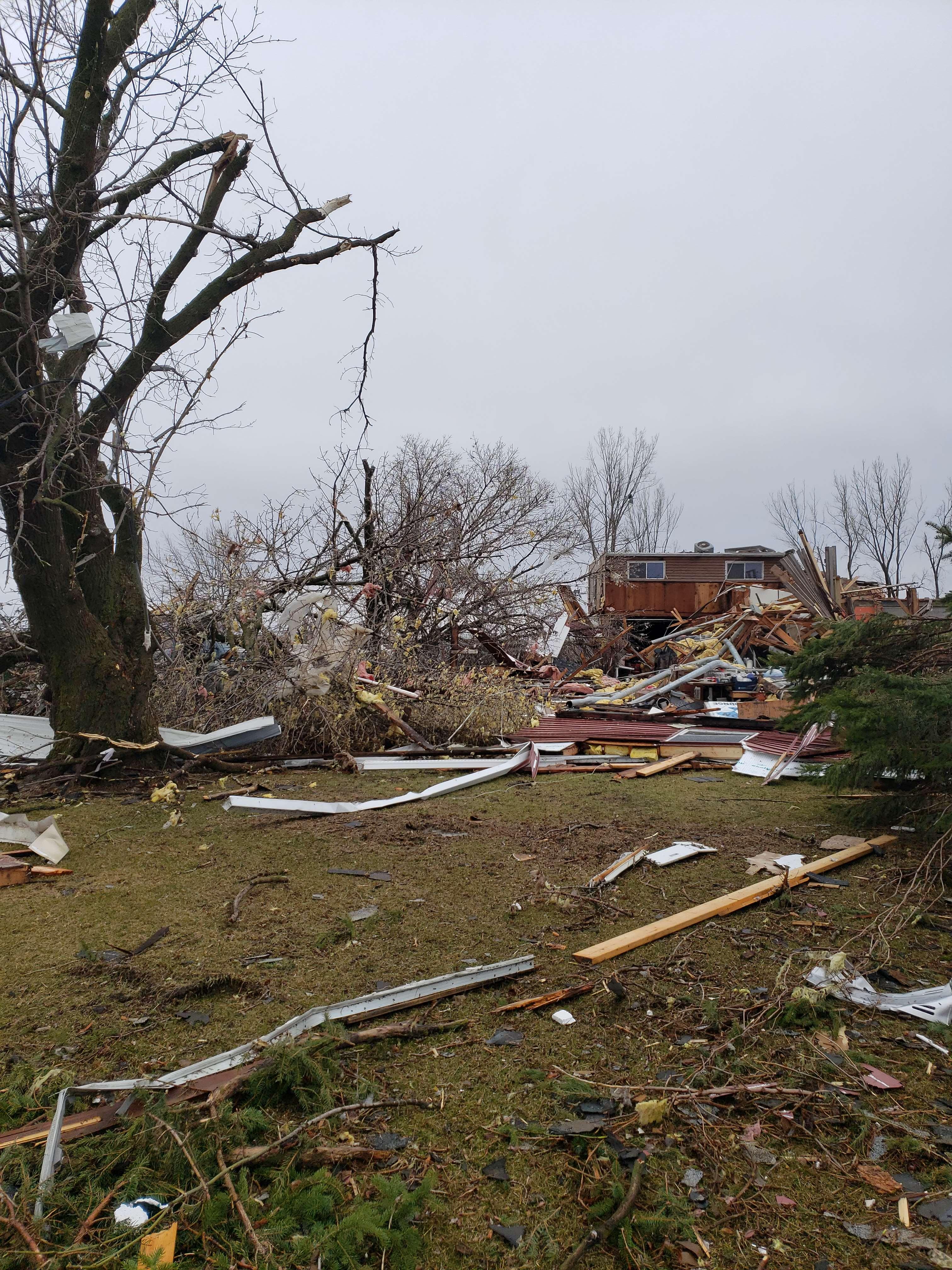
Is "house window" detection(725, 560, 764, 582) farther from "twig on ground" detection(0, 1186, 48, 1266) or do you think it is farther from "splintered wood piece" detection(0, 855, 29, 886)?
"twig on ground" detection(0, 1186, 48, 1266)

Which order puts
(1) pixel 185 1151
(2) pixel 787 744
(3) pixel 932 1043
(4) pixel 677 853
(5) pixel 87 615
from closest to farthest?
(1) pixel 185 1151 → (3) pixel 932 1043 → (4) pixel 677 853 → (5) pixel 87 615 → (2) pixel 787 744

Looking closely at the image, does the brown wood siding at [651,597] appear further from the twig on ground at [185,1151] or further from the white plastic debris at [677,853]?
the twig on ground at [185,1151]

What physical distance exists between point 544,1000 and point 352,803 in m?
3.28

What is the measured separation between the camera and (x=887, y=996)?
2.68m

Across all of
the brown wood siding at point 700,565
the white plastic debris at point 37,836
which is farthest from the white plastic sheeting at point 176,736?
the brown wood siding at point 700,565

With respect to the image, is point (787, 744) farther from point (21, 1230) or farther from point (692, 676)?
point (21, 1230)

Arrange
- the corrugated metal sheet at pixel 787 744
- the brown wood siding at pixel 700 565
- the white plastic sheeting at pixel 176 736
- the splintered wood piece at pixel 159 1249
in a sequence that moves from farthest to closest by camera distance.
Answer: the brown wood siding at pixel 700 565
the corrugated metal sheet at pixel 787 744
the white plastic sheeting at pixel 176 736
the splintered wood piece at pixel 159 1249

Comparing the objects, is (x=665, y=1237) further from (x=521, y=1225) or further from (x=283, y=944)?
(x=283, y=944)

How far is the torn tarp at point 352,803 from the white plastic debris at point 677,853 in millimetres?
2125

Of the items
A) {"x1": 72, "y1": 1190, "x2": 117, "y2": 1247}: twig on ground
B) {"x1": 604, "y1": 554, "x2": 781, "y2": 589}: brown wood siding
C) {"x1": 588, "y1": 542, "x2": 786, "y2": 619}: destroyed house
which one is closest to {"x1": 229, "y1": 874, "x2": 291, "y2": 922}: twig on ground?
{"x1": 72, "y1": 1190, "x2": 117, "y2": 1247}: twig on ground

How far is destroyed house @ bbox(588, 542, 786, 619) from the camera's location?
75.3 feet

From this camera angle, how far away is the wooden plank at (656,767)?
6859 mm

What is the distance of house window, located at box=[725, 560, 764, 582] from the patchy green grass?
22.1 meters

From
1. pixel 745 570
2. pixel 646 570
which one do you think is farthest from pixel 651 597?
pixel 745 570
